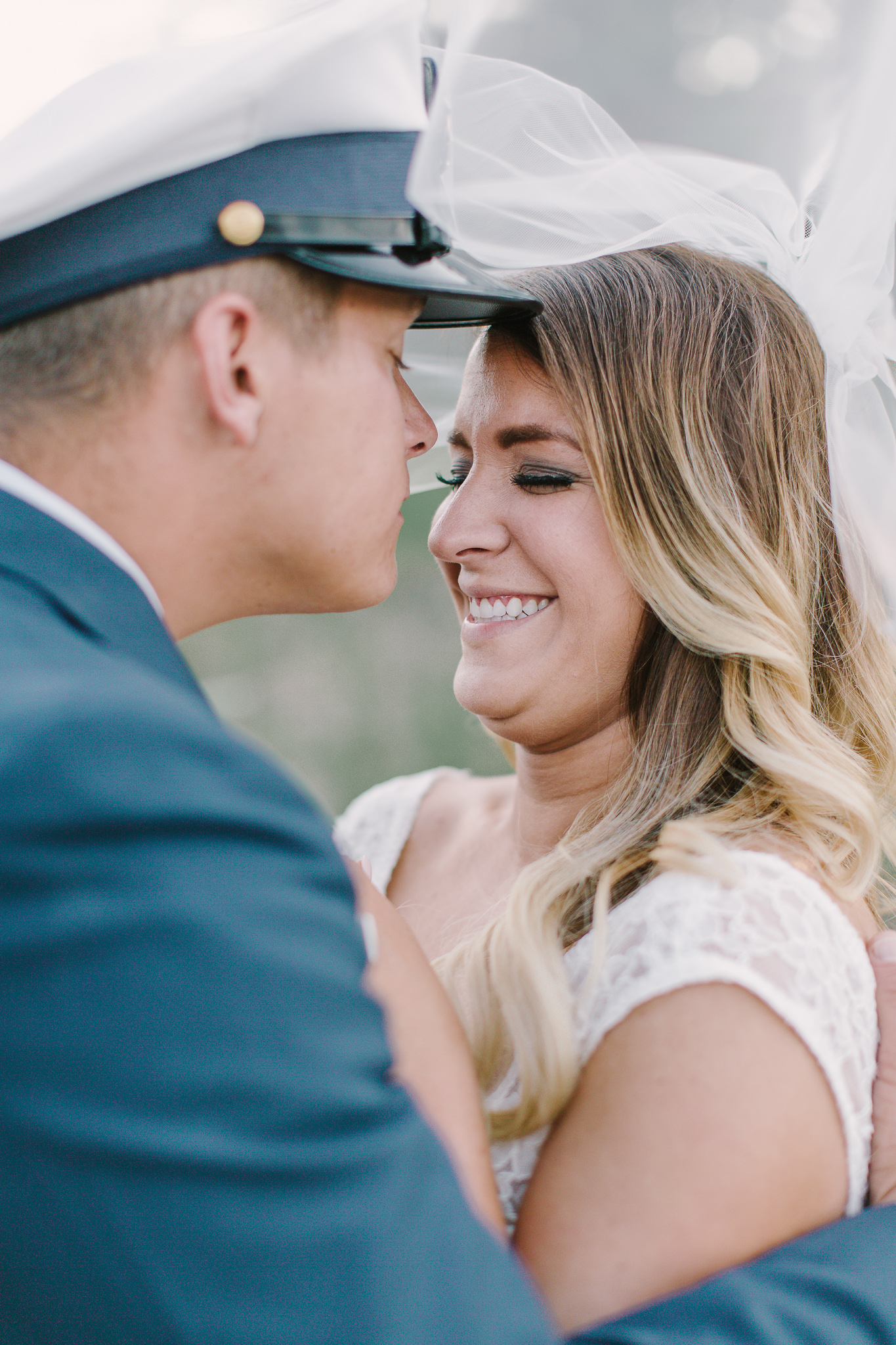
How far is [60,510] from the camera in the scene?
0.98 m

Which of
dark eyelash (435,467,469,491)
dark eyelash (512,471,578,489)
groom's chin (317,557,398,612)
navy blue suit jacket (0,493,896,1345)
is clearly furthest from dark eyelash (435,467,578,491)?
navy blue suit jacket (0,493,896,1345)

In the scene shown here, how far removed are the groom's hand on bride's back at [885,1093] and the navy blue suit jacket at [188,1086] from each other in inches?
27.4

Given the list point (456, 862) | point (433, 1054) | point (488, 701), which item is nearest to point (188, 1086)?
point (433, 1054)

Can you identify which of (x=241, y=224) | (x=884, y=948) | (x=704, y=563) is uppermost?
(x=241, y=224)

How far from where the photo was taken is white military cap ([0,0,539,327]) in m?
1.04

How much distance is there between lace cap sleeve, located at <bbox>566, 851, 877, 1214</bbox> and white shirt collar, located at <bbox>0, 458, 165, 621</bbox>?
689 millimetres

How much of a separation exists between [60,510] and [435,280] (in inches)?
19.8

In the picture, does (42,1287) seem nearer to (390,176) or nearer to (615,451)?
(390,176)

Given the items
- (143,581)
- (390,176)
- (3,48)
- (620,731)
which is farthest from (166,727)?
(3,48)

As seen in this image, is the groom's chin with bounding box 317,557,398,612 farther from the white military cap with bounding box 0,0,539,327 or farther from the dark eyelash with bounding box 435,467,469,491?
the dark eyelash with bounding box 435,467,469,491

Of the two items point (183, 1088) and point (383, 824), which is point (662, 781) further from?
point (183, 1088)

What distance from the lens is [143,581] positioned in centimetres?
105

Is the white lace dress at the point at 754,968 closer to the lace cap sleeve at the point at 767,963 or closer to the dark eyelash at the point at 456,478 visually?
the lace cap sleeve at the point at 767,963

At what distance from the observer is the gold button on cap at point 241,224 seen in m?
1.07
